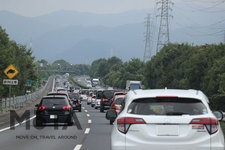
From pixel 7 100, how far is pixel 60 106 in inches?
825

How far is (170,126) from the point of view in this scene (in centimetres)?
820

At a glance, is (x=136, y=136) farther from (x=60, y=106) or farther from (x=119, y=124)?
(x=60, y=106)

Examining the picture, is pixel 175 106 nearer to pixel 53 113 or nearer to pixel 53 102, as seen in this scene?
pixel 53 113

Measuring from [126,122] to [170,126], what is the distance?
2.39 ft

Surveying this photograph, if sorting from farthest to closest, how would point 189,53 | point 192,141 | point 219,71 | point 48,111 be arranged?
point 189,53 < point 219,71 < point 48,111 < point 192,141

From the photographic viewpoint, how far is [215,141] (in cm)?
817

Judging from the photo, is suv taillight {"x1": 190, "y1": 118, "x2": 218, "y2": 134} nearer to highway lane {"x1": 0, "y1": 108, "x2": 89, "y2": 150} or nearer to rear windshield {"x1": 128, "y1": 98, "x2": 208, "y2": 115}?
rear windshield {"x1": 128, "y1": 98, "x2": 208, "y2": 115}

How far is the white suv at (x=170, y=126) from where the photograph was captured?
8164mm

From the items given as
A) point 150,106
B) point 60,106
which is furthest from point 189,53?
→ point 150,106

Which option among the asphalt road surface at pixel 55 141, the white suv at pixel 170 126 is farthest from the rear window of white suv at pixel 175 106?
the asphalt road surface at pixel 55 141

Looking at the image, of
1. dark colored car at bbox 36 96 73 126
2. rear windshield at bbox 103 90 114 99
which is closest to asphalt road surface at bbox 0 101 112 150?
dark colored car at bbox 36 96 73 126

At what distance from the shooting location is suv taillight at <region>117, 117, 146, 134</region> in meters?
8.33

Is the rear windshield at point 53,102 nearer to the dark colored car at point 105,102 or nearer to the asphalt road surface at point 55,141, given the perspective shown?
the asphalt road surface at point 55,141

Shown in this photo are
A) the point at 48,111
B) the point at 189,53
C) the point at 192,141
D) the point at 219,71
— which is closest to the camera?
the point at 192,141
